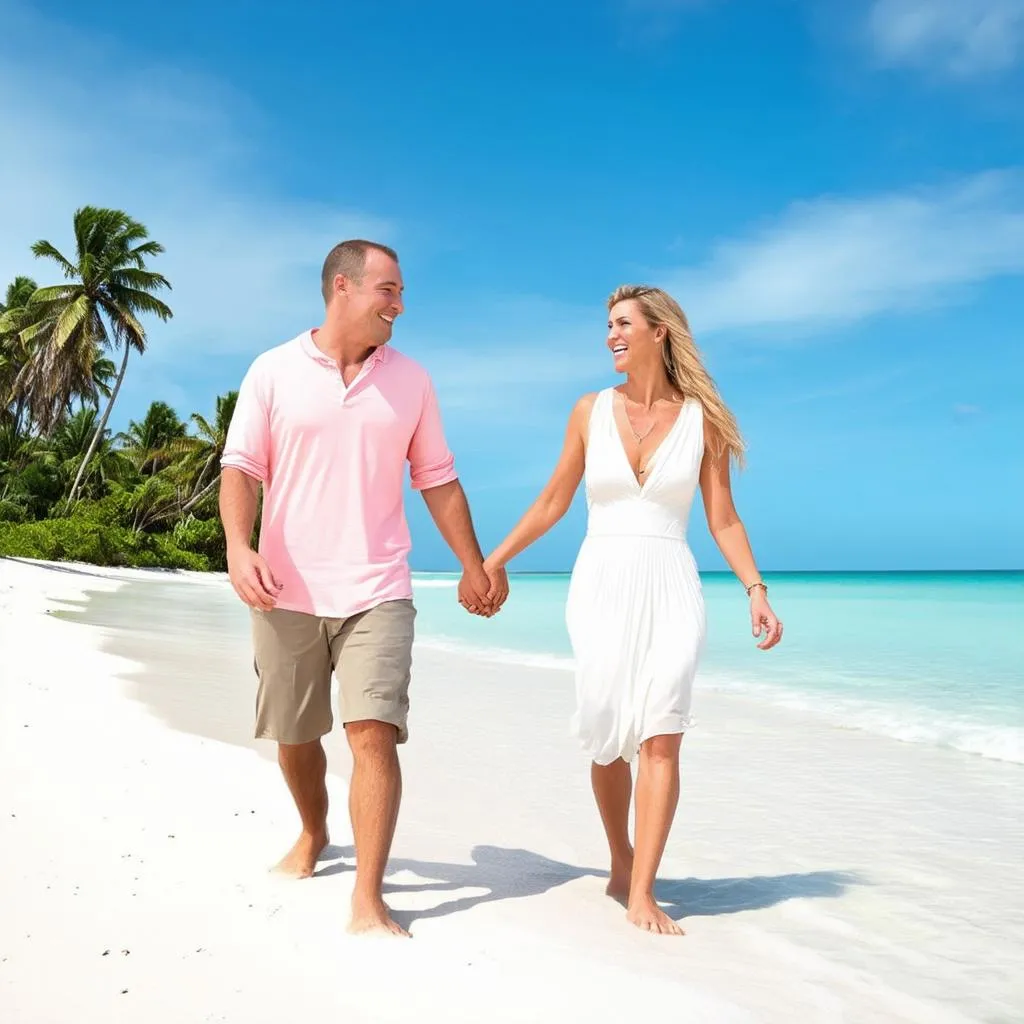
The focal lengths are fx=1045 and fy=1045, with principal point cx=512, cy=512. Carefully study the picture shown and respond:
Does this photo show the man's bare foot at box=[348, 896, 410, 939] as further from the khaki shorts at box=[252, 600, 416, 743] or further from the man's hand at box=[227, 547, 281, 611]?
the man's hand at box=[227, 547, 281, 611]

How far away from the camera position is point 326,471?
3.62 metres

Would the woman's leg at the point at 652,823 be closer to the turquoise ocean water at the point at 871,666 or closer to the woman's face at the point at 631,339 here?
the woman's face at the point at 631,339

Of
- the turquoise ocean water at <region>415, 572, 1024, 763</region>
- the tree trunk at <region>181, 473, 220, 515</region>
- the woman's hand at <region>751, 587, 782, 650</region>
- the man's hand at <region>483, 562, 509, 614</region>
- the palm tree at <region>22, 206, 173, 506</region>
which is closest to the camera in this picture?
the woman's hand at <region>751, 587, 782, 650</region>

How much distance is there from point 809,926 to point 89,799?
3099mm

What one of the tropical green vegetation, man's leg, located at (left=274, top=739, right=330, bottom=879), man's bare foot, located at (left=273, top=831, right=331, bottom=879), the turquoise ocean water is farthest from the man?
the tropical green vegetation

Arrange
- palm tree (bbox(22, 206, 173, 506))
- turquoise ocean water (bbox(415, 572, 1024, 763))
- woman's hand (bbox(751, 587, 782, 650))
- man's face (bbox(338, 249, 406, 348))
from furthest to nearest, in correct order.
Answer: palm tree (bbox(22, 206, 173, 506)) → turquoise ocean water (bbox(415, 572, 1024, 763)) → woman's hand (bbox(751, 587, 782, 650)) → man's face (bbox(338, 249, 406, 348))

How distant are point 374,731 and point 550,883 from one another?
1121mm

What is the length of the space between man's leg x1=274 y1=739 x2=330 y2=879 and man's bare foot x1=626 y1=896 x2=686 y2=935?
4.03 ft

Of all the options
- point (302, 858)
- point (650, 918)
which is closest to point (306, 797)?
point (302, 858)

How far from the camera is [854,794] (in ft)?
20.5

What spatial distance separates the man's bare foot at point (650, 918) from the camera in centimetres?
355

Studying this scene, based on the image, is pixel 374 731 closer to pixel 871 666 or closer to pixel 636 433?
pixel 636 433

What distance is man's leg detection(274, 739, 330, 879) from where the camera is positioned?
3902mm

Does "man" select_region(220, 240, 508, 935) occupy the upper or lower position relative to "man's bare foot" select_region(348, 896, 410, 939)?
upper
